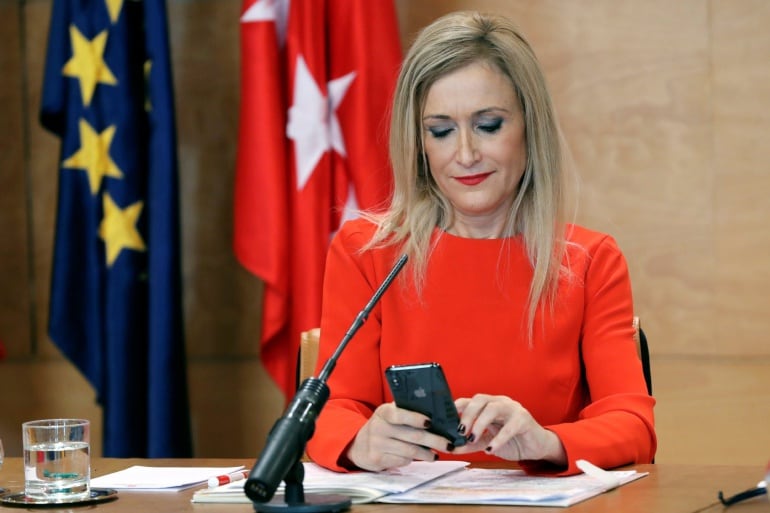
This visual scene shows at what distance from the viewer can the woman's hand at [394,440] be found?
5.52 ft

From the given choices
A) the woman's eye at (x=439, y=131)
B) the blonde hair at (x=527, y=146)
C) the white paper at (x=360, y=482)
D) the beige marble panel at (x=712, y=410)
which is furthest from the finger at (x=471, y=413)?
the beige marble panel at (x=712, y=410)

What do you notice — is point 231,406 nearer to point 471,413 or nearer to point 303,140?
point 303,140

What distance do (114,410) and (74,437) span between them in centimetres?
193

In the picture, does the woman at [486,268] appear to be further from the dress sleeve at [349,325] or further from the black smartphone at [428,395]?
the black smartphone at [428,395]

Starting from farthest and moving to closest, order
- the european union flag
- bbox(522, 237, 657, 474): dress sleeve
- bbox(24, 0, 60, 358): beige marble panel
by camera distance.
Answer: bbox(24, 0, 60, 358): beige marble panel
the european union flag
bbox(522, 237, 657, 474): dress sleeve

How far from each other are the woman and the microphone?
0.66 m

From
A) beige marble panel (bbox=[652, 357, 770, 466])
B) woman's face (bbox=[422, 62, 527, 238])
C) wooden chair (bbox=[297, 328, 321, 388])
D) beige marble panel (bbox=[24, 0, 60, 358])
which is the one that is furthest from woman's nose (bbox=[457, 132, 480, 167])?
beige marble panel (bbox=[24, 0, 60, 358])

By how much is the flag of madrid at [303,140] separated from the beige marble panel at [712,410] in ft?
3.45

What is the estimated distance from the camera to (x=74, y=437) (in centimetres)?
167

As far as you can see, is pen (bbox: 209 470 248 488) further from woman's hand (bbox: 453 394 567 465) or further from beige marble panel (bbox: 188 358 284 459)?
beige marble panel (bbox: 188 358 284 459)

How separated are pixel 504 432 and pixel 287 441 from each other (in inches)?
16.9

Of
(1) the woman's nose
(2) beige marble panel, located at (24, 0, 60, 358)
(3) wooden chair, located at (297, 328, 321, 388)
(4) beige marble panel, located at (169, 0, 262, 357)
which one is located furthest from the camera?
(2) beige marble panel, located at (24, 0, 60, 358)

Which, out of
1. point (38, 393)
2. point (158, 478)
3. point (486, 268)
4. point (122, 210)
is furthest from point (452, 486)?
point (38, 393)

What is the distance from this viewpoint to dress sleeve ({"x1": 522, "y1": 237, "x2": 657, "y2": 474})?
1.83 m
